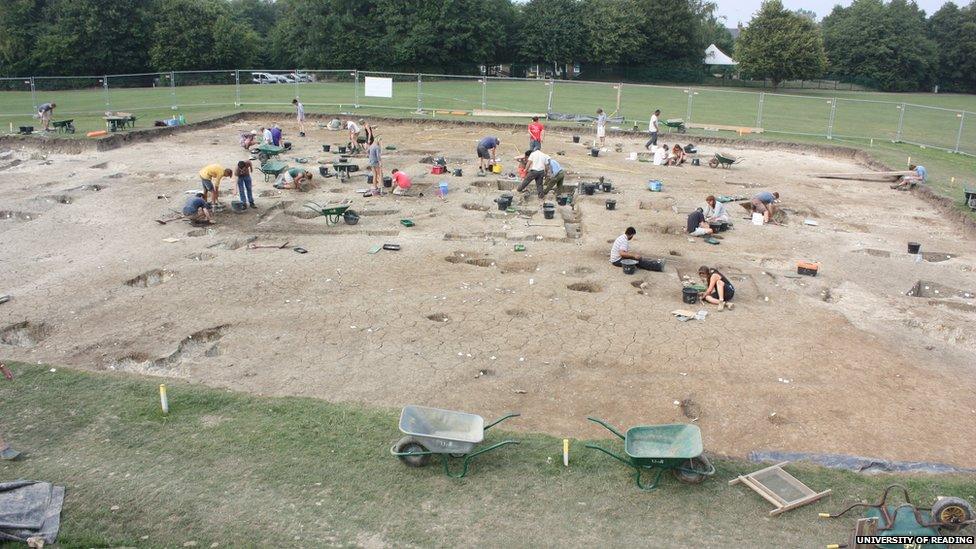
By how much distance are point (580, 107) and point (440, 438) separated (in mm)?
36089

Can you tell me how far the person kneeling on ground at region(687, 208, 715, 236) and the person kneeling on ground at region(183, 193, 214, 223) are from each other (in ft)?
38.8

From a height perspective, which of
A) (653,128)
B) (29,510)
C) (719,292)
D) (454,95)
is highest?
(454,95)

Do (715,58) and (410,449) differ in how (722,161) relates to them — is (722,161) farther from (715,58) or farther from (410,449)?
(715,58)

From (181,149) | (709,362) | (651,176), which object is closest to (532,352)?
(709,362)

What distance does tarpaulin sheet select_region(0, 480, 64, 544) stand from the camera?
6.66m

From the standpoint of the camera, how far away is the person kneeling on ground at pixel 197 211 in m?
17.8

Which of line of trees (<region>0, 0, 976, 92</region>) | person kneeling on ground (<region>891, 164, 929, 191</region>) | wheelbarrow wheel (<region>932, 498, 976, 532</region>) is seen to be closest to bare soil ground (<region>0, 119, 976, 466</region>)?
person kneeling on ground (<region>891, 164, 929, 191</region>)

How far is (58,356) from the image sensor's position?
428 inches

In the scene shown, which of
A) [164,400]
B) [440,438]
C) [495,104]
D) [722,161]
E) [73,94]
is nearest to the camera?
[440,438]

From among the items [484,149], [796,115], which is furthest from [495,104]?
[484,149]

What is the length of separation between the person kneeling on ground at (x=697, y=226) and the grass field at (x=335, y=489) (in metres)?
9.10

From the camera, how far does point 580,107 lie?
136 feet

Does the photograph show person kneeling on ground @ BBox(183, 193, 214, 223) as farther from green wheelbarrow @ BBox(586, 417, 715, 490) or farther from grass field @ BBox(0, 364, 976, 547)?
green wheelbarrow @ BBox(586, 417, 715, 490)

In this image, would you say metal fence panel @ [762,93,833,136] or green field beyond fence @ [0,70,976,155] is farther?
metal fence panel @ [762,93,833,136]
